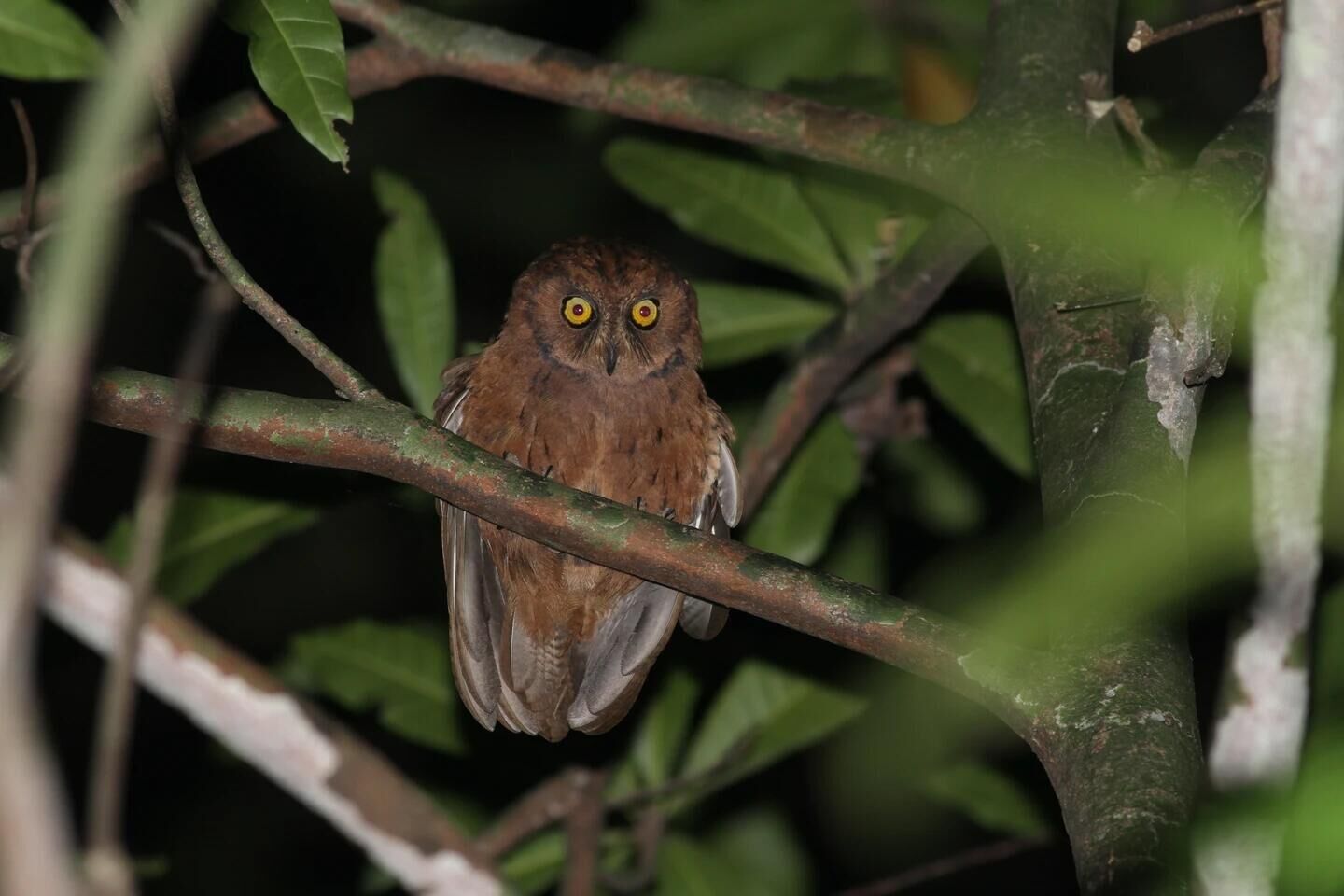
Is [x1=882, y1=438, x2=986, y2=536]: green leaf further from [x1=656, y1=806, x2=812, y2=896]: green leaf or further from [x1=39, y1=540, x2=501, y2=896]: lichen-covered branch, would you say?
[x1=39, y1=540, x2=501, y2=896]: lichen-covered branch

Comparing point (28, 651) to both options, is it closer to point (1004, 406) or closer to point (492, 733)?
point (1004, 406)

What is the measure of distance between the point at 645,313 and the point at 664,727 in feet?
4.19

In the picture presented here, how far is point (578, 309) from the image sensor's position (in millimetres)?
4246

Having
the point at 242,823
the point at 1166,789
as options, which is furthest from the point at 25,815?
the point at 242,823

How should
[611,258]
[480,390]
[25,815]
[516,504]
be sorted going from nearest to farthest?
[25,815], [516,504], [480,390], [611,258]

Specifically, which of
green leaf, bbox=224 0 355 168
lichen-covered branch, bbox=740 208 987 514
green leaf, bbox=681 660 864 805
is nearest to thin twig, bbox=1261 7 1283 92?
lichen-covered branch, bbox=740 208 987 514

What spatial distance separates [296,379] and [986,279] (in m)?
2.59

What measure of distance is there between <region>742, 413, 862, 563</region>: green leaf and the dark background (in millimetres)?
309

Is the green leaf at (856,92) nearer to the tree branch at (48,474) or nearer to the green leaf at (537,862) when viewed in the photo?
the green leaf at (537,862)

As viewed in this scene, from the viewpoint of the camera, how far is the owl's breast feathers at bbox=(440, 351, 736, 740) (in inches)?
155

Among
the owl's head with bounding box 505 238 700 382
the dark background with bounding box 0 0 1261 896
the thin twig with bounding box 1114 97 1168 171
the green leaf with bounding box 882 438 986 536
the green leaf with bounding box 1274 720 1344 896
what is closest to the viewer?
the green leaf with bounding box 1274 720 1344 896

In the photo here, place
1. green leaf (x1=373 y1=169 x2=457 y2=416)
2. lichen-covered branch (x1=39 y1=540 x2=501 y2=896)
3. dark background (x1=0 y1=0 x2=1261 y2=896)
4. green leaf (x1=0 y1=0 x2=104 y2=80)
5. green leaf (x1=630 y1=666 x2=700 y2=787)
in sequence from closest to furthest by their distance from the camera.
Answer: lichen-covered branch (x1=39 y1=540 x2=501 y2=896)
green leaf (x1=0 y1=0 x2=104 y2=80)
green leaf (x1=373 y1=169 x2=457 y2=416)
green leaf (x1=630 y1=666 x2=700 y2=787)
dark background (x1=0 y1=0 x2=1261 y2=896)

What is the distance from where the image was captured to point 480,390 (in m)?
4.00

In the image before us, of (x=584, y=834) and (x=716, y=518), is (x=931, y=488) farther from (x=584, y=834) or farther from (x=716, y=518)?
(x=584, y=834)
